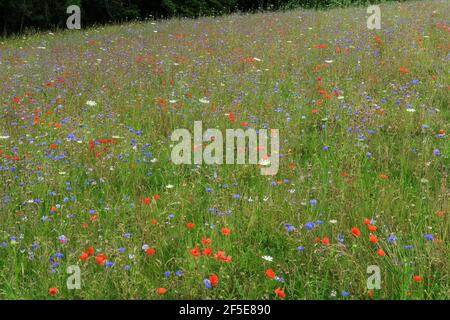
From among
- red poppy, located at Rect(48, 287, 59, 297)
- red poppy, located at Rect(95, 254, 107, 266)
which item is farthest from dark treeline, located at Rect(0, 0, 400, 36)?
red poppy, located at Rect(48, 287, 59, 297)

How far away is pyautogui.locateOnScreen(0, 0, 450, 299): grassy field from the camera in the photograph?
2604 millimetres

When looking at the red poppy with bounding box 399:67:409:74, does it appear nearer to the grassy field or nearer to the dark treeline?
the grassy field

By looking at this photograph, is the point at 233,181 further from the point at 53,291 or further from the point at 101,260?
the point at 53,291

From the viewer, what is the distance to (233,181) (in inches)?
149

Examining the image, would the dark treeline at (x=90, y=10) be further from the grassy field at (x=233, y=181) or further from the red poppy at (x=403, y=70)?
the red poppy at (x=403, y=70)

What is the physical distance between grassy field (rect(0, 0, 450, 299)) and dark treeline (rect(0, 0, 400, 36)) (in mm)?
7903

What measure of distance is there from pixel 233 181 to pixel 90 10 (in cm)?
1526

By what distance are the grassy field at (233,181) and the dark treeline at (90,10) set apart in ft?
25.9

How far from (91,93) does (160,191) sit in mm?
3015

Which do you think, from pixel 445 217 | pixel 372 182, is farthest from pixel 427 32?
pixel 445 217

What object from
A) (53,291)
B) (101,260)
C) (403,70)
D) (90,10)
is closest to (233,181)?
(101,260)

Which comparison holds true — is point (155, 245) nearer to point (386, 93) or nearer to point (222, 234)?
point (222, 234)

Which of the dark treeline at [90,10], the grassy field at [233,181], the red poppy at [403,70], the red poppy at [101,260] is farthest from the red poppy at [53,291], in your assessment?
the dark treeline at [90,10]
